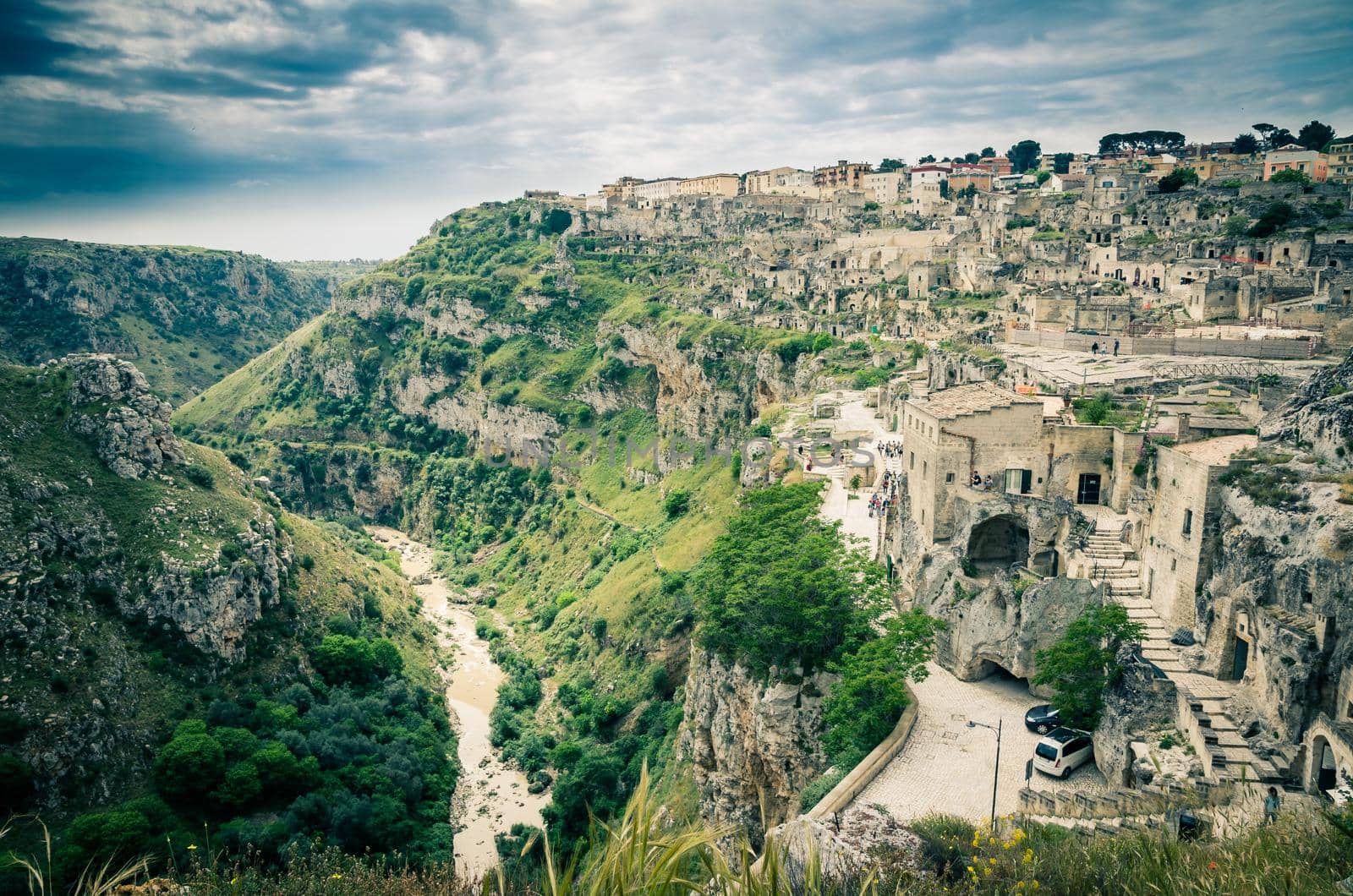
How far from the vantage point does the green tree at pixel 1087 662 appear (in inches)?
867

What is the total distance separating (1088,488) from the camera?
29.4 m

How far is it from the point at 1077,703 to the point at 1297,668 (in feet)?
17.6

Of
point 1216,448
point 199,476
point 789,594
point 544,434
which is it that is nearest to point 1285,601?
point 1216,448

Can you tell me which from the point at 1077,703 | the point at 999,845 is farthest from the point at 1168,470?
the point at 999,845

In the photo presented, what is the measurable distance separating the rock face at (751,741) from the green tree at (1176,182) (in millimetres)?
70846

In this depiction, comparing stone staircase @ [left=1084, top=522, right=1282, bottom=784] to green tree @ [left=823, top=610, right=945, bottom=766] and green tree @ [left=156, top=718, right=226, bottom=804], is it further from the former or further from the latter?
green tree @ [left=156, top=718, right=226, bottom=804]

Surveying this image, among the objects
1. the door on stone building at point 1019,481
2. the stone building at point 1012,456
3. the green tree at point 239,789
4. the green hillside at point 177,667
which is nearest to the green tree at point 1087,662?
the stone building at point 1012,456

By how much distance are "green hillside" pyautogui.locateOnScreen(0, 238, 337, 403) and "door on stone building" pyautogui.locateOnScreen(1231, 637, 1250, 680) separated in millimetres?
138718

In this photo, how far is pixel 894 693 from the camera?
24.0m

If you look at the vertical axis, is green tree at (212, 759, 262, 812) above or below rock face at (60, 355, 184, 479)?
below

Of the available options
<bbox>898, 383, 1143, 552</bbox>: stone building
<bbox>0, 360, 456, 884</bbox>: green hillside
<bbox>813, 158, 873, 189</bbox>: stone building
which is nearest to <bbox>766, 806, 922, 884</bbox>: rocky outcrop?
<bbox>898, 383, 1143, 552</bbox>: stone building

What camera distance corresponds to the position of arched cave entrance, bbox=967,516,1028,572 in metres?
29.5

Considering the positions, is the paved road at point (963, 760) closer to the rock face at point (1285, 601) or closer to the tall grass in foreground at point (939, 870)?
the tall grass in foreground at point (939, 870)

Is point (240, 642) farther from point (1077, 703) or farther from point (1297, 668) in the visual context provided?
point (1297, 668)
